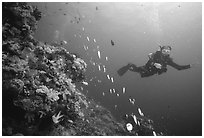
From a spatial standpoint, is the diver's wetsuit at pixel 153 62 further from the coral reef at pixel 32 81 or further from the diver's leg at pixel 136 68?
the coral reef at pixel 32 81

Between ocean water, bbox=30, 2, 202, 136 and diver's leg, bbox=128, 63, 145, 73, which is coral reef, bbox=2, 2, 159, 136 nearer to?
ocean water, bbox=30, 2, 202, 136

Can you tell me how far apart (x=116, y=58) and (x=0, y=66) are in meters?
104

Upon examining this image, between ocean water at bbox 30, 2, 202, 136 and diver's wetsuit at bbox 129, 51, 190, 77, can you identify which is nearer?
diver's wetsuit at bbox 129, 51, 190, 77

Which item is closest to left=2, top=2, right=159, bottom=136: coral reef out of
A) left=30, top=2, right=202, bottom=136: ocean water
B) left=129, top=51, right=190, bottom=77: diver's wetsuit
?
left=30, top=2, right=202, bottom=136: ocean water

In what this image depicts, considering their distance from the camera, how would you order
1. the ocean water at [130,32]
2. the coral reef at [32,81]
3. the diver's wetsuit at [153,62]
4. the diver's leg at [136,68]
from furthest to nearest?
the ocean water at [130,32] → the diver's leg at [136,68] → the diver's wetsuit at [153,62] → the coral reef at [32,81]

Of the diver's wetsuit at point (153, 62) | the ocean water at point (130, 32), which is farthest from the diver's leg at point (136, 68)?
the ocean water at point (130, 32)

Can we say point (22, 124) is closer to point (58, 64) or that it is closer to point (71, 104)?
point (71, 104)

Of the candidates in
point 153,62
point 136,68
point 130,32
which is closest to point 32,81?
point 136,68

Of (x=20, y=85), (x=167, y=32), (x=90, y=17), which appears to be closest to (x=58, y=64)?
(x=20, y=85)

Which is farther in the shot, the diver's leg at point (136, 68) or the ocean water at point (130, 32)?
the ocean water at point (130, 32)

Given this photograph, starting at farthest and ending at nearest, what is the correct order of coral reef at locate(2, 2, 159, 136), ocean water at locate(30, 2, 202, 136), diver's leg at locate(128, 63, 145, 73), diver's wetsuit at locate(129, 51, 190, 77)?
ocean water at locate(30, 2, 202, 136)
diver's leg at locate(128, 63, 145, 73)
diver's wetsuit at locate(129, 51, 190, 77)
coral reef at locate(2, 2, 159, 136)

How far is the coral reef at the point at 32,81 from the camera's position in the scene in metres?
5.55

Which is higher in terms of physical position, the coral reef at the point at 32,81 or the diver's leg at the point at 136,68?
the coral reef at the point at 32,81

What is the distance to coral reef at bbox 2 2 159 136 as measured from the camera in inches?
219
